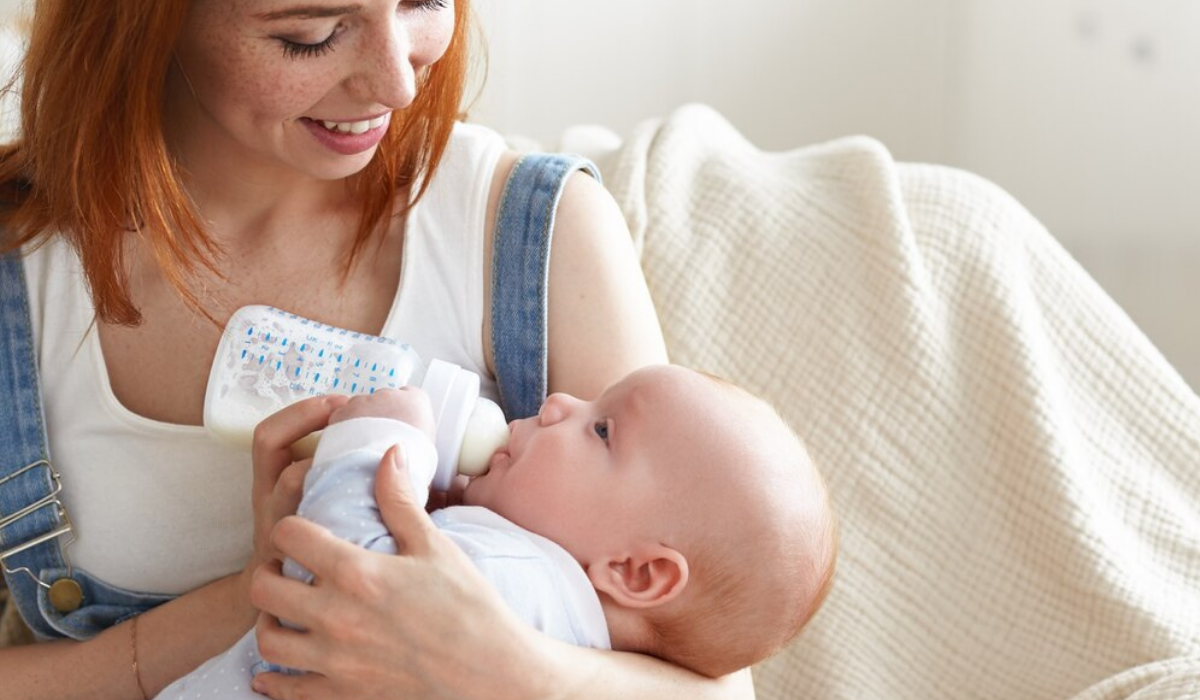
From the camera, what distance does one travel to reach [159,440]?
1287mm

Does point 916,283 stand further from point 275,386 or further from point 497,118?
point 497,118

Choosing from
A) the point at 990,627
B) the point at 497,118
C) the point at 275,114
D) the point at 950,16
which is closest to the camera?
the point at 275,114

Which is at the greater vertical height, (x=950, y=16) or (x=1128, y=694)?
(x=950, y=16)

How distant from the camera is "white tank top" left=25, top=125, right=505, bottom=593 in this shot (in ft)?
4.24

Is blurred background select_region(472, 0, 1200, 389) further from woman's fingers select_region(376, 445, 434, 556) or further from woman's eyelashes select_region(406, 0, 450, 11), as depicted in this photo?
woman's fingers select_region(376, 445, 434, 556)

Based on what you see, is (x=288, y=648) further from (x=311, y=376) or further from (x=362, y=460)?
(x=311, y=376)

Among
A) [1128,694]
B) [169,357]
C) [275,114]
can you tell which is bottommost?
[1128,694]

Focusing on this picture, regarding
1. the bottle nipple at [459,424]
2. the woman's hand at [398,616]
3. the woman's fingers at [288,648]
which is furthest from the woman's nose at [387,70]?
the woman's fingers at [288,648]

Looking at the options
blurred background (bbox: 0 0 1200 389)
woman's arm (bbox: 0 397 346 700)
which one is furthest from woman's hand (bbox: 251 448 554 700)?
blurred background (bbox: 0 0 1200 389)

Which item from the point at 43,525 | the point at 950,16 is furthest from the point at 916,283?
the point at 950,16

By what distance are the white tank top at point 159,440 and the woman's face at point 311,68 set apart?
14cm

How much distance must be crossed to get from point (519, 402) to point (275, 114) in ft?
1.16

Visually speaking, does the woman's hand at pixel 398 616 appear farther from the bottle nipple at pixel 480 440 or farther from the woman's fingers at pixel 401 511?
the bottle nipple at pixel 480 440

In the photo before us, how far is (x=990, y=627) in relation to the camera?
4.79ft
